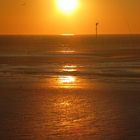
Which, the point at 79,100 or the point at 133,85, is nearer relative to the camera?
the point at 79,100

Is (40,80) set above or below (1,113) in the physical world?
above

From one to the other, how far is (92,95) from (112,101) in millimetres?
2118

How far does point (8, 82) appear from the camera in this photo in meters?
28.7

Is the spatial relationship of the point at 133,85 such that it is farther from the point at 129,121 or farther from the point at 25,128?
the point at 25,128

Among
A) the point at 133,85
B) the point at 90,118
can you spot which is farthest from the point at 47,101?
the point at 133,85

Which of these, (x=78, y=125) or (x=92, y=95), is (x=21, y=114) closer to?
(x=78, y=125)

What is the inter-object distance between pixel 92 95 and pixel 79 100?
1864 mm

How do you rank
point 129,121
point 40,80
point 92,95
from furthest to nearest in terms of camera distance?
point 40,80, point 92,95, point 129,121

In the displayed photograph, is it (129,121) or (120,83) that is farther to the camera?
(120,83)

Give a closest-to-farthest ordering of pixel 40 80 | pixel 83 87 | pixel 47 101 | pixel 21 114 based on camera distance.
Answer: pixel 21 114
pixel 47 101
pixel 83 87
pixel 40 80

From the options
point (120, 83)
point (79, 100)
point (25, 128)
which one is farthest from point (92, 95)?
point (25, 128)

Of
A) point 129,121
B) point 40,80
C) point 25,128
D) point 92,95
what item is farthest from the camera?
point 40,80

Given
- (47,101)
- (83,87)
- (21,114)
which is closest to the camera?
(21,114)

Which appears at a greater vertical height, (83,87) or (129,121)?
(83,87)
